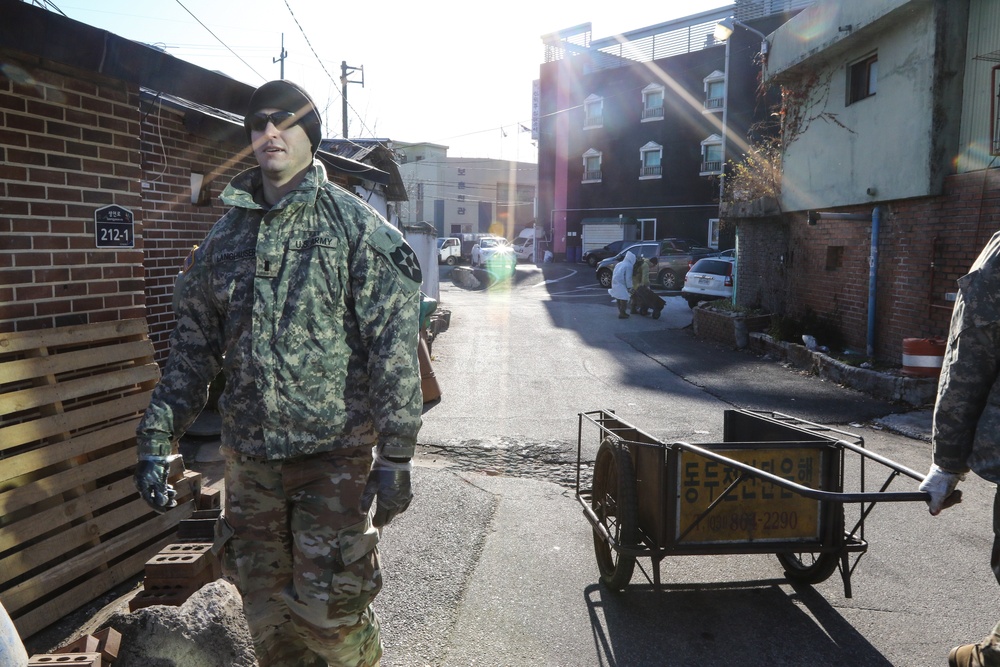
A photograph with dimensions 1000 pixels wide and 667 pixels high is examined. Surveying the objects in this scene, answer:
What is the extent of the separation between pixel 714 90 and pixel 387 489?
3697cm

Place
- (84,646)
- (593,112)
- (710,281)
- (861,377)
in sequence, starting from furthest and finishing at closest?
(593,112) → (710,281) → (861,377) → (84,646)

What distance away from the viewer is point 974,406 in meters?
2.65

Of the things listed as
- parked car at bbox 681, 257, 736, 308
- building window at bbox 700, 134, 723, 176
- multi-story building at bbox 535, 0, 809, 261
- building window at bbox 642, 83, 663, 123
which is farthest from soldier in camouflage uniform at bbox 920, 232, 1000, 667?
building window at bbox 642, 83, 663, 123

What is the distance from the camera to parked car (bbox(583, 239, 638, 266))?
107 feet

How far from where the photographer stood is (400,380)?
8.23 feet

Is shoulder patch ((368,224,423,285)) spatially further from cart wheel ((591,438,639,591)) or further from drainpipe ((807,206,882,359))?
drainpipe ((807,206,882,359))

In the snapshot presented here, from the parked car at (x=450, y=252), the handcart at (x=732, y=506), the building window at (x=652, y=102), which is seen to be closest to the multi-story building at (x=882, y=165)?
the handcart at (x=732, y=506)

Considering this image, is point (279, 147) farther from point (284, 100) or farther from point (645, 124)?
point (645, 124)

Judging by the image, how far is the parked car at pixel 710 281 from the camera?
19.1m

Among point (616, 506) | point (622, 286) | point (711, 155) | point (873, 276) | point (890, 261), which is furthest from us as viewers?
point (711, 155)

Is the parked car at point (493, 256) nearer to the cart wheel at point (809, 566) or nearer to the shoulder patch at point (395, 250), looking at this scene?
the cart wheel at point (809, 566)

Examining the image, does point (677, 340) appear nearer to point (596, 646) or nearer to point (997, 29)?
point (997, 29)

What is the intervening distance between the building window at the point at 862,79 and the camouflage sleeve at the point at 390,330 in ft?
38.0

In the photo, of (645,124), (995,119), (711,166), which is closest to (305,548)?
(995,119)
